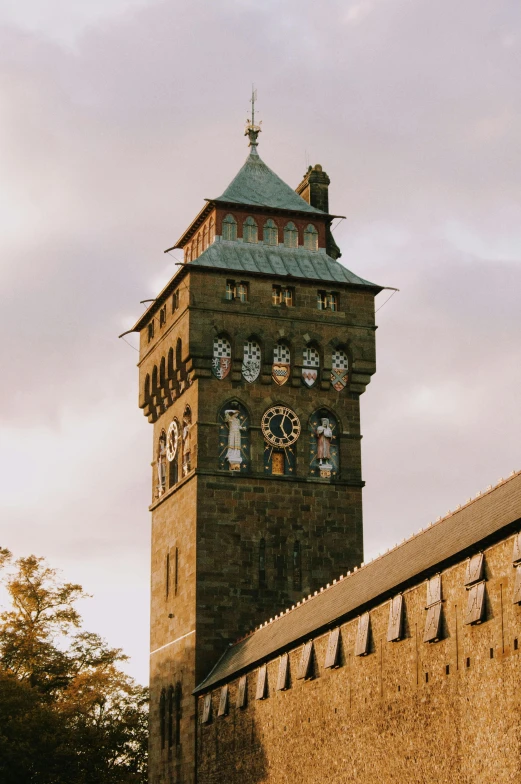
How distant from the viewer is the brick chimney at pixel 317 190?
80.4m

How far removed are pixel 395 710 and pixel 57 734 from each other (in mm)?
34796

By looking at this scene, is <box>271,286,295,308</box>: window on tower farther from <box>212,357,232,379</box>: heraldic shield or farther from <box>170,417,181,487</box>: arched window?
<box>170,417,181,487</box>: arched window

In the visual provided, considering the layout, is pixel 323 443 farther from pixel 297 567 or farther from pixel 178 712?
pixel 178 712

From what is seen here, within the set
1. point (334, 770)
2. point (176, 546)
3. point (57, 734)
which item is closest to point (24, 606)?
point (57, 734)

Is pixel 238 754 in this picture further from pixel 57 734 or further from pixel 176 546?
pixel 57 734

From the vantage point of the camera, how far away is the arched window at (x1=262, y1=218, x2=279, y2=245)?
76625mm

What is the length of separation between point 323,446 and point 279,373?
3.93m

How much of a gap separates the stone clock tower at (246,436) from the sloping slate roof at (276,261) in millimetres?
94

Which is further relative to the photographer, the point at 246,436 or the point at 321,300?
the point at 321,300

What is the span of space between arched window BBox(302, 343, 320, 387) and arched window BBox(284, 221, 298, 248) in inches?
225

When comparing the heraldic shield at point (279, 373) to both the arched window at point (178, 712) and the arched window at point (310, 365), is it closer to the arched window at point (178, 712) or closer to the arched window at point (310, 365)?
the arched window at point (310, 365)

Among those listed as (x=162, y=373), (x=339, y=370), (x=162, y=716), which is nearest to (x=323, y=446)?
(x=339, y=370)

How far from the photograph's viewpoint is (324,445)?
7325 cm

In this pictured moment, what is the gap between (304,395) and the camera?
73.8 m
